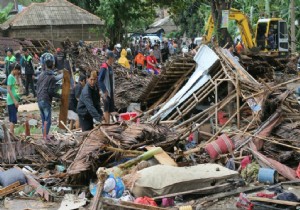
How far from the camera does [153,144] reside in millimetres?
9422

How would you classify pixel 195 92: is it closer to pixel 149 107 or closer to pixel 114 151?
pixel 149 107

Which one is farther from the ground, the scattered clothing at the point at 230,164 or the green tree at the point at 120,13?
the green tree at the point at 120,13

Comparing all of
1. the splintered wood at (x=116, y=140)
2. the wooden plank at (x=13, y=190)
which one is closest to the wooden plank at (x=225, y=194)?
the splintered wood at (x=116, y=140)

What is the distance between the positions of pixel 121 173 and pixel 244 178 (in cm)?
190

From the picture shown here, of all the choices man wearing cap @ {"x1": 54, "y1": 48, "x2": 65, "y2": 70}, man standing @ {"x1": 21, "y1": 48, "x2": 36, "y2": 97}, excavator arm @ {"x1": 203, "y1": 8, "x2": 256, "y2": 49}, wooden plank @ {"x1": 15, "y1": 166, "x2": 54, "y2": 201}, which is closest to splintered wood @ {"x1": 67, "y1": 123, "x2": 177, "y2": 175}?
wooden plank @ {"x1": 15, "y1": 166, "x2": 54, "y2": 201}

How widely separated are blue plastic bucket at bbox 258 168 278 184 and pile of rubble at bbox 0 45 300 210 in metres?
0.01

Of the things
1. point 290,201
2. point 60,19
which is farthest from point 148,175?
point 60,19

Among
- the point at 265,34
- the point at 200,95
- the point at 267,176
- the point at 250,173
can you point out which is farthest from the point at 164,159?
the point at 265,34

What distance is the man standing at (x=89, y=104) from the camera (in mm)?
10484

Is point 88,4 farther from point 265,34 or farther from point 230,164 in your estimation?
point 230,164

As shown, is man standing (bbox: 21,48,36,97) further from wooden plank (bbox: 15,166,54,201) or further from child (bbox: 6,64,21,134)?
wooden plank (bbox: 15,166,54,201)

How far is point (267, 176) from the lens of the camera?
871 cm

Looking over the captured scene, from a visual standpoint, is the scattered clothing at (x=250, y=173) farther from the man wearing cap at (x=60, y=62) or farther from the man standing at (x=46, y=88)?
the man wearing cap at (x=60, y=62)

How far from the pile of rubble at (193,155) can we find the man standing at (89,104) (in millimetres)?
389
